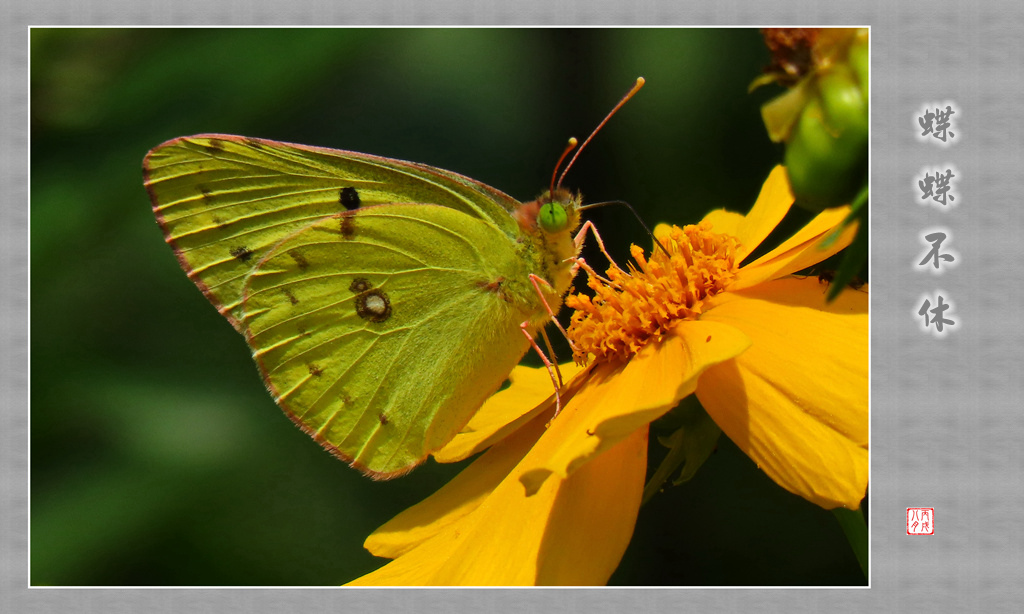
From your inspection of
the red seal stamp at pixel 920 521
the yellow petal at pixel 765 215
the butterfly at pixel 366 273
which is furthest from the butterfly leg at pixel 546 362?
the red seal stamp at pixel 920 521

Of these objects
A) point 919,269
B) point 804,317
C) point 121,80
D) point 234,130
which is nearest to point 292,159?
point 234,130

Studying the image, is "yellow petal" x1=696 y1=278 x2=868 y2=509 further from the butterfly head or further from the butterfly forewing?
the butterfly forewing

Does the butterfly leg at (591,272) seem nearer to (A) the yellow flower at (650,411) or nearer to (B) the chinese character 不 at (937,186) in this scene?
(A) the yellow flower at (650,411)

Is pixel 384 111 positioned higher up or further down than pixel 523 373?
higher up

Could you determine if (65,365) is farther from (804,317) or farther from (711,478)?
(804,317)

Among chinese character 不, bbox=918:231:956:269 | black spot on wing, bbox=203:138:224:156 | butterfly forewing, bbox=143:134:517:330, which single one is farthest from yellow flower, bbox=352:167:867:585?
black spot on wing, bbox=203:138:224:156

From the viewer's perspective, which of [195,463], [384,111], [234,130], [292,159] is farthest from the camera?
[384,111]
